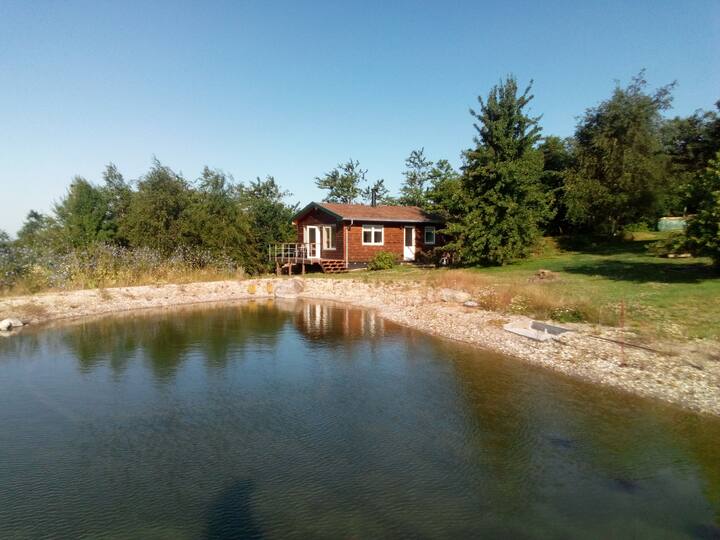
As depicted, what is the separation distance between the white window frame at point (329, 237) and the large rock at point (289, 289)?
6.12m

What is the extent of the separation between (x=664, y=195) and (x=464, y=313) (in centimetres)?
2029

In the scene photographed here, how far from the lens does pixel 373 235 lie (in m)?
28.7

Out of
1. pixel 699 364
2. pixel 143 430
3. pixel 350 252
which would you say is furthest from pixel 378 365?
pixel 350 252

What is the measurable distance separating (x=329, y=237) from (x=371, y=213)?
10.1ft

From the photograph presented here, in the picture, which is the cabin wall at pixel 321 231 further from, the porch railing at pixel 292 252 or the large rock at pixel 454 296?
the large rock at pixel 454 296

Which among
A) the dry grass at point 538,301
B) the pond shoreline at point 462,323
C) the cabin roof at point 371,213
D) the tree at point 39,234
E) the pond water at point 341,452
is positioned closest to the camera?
the pond water at point 341,452

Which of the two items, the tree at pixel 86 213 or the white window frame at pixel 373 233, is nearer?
the white window frame at pixel 373 233

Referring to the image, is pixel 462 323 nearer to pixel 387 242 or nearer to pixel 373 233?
pixel 373 233

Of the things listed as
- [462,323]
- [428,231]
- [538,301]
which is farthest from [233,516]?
[428,231]

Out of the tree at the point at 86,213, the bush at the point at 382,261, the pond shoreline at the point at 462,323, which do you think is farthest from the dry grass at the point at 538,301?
the tree at the point at 86,213

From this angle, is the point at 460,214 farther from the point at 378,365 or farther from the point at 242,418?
the point at 242,418

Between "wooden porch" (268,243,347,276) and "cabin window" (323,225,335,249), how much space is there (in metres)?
0.72

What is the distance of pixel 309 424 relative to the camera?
754cm

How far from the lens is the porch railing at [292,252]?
28.8 metres
